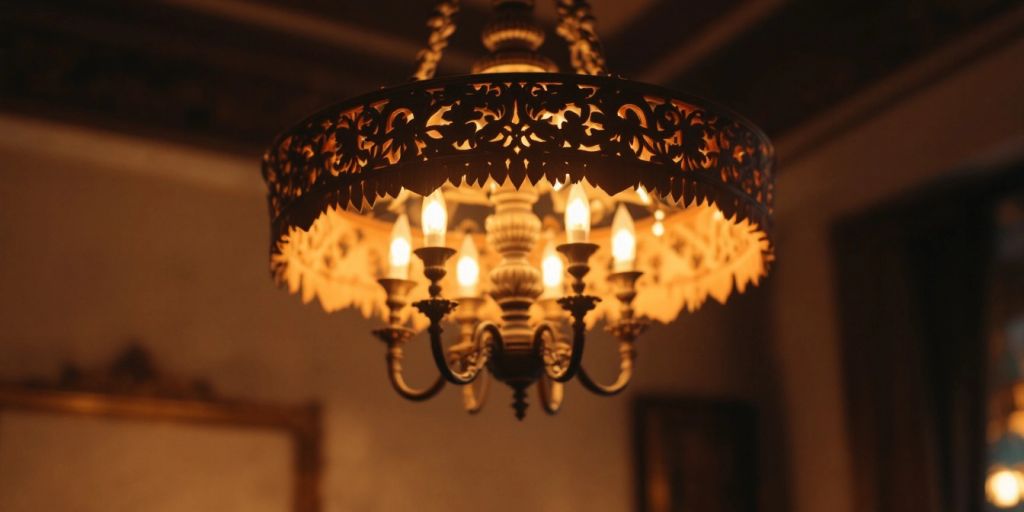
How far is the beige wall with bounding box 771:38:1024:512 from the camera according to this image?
3500 millimetres

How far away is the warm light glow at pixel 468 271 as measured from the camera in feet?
6.85

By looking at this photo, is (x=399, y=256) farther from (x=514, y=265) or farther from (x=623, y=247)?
(x=623, y=247)

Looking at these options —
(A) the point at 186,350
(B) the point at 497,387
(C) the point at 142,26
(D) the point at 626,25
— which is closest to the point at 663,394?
(B) the point at 497,387

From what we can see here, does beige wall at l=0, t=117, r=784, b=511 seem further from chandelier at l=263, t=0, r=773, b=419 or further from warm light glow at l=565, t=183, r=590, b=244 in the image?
warm light glow at l=565, t=183, r=590, b=244

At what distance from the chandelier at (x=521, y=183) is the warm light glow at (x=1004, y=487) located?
5.90ft

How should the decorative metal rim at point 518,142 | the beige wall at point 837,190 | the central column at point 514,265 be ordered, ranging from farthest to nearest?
the beige wall at point 837,190
the central column at point 514,265
the decorative metal rim at point 518,142

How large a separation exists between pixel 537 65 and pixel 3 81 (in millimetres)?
2133

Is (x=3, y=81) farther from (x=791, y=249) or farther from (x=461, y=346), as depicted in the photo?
(x=791, y=249)

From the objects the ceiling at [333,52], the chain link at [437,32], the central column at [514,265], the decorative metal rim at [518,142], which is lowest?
the central column at [514,265]

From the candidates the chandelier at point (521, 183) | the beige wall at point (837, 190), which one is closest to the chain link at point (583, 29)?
the chandelier at point (521, 183)

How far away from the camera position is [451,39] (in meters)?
3.97

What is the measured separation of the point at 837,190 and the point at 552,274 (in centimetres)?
236

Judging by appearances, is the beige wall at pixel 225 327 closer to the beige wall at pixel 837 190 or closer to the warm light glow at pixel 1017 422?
the beige wall at pixel 837 190

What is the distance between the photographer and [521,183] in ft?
5.70
